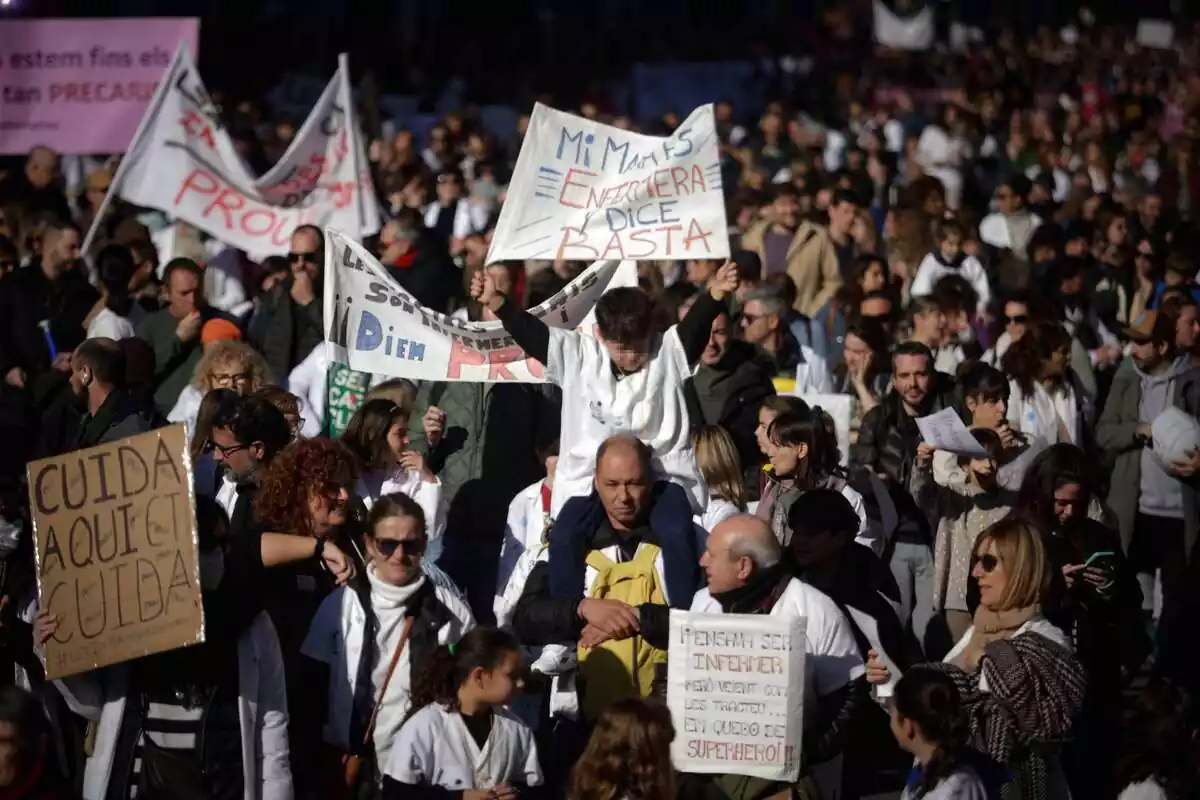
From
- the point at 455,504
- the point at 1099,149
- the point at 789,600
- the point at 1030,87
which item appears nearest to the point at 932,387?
the point at 455,504

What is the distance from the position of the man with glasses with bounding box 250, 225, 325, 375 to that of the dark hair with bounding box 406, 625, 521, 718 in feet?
15.6

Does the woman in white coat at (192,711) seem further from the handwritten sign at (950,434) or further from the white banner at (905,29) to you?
the white banner at (905,29)

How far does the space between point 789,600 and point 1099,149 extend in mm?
14257

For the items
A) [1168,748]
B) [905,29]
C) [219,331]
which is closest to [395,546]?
[1168,748]

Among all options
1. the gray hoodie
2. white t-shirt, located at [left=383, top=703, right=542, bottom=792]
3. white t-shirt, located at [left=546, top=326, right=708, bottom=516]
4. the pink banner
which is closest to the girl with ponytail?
white t-shirt, located at [left=383, top=703, right=542, bottom=792]

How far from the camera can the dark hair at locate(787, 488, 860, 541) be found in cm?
804

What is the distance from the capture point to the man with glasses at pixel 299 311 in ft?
38.3

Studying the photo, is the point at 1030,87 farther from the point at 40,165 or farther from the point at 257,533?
the point at 257,533

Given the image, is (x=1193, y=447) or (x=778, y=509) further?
(x=1193, y=447)

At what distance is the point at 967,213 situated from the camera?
15461mm

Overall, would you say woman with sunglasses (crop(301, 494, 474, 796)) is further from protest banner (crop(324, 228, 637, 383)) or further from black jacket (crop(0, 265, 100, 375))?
black jacket (crop(0, 265, 100, 375))

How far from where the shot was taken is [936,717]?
6793mm

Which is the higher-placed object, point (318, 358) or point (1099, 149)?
point (1099, 149)

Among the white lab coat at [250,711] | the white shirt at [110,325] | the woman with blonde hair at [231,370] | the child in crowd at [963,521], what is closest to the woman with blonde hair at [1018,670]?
the child in crowd at [963,521]
